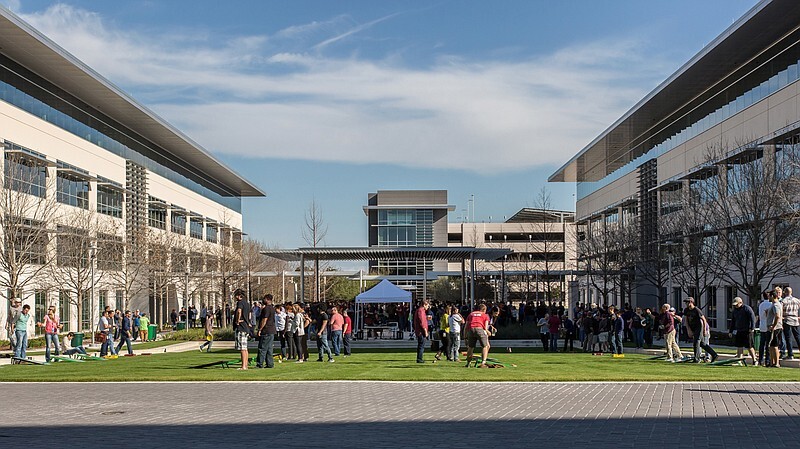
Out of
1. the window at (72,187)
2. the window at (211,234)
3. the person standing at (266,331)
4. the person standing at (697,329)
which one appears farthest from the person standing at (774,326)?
the window at (211,234)

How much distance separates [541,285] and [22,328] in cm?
7753

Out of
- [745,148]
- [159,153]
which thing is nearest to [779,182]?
[745,148]

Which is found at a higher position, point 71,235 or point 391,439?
point 71,235

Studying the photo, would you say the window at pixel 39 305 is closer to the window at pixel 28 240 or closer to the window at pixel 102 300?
the window at pixel 28 240

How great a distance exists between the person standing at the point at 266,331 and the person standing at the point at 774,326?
1115 cm

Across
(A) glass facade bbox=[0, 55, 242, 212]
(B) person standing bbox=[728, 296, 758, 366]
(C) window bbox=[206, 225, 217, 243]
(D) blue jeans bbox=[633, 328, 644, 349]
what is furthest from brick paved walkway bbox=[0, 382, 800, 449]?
(C) window bbox=[206, 225, 217, 243]

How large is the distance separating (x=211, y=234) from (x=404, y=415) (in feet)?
232

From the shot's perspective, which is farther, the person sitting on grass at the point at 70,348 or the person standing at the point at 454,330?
the person sitting on grass at the point at 70,348

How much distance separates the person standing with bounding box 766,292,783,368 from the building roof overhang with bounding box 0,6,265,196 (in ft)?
101

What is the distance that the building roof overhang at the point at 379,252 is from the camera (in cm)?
4125

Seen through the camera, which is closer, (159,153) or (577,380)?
(577,380)

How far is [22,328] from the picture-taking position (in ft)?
83.3

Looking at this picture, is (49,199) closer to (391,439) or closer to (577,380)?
(577,380)

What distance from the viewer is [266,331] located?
2198 cm
